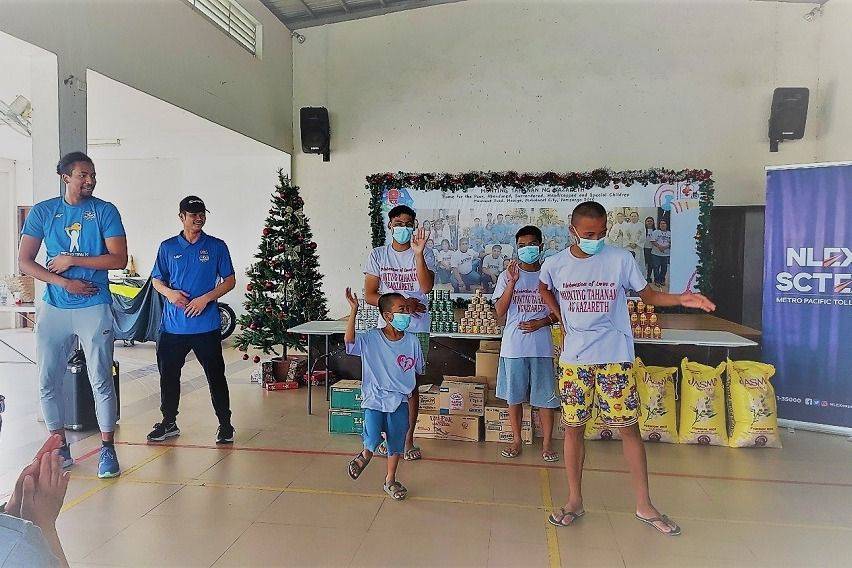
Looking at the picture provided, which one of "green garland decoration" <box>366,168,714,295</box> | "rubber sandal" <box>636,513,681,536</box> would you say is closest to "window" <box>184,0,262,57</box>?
"green garland decoration" <box>366,168,714,295</box>

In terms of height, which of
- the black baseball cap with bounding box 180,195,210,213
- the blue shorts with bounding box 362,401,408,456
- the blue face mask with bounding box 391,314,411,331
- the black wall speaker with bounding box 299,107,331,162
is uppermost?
the black wall speaker with bounding box 299,107,331,162

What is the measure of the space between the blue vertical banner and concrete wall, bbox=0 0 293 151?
5319 mm

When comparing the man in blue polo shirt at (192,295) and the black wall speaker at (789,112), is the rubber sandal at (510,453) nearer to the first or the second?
the man in blue polo shirt at (192,295)

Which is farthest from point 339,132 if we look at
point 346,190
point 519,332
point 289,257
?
point 519,332

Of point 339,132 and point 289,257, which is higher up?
point 339,132

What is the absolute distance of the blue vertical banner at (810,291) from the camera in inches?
182

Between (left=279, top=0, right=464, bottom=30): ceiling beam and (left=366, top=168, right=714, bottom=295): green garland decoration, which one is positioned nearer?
(left=366, top=168, right=714, bottom=295): green garland decoration

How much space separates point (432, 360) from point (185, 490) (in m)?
2.83

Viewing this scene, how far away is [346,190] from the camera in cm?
856

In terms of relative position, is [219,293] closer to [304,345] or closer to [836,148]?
[304,345]

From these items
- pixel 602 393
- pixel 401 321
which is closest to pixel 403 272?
pixel 401 321

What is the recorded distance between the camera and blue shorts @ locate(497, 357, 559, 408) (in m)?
3.96

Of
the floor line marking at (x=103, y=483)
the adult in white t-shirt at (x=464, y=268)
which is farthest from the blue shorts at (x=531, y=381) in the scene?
the adult in white t-shirt at (x=464, y=268)

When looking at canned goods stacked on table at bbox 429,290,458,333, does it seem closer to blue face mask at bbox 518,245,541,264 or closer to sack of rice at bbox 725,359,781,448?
blue face mask at bbox 518,245,541,264
